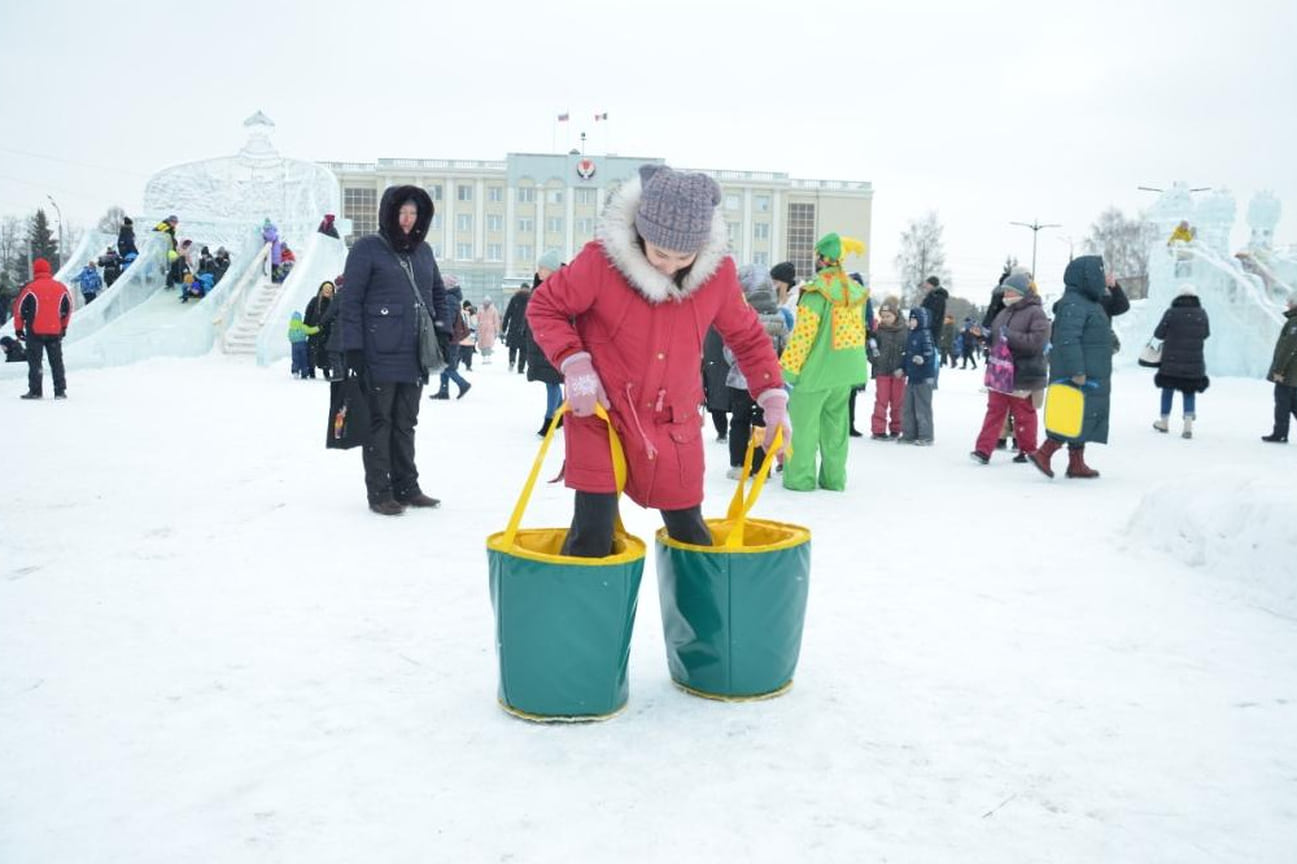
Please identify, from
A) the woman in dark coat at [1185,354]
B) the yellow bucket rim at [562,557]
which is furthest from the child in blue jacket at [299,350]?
the yellow bucket rim at [562,557]

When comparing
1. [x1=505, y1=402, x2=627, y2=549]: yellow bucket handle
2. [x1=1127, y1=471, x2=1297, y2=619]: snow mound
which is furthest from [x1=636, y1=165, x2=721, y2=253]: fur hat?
[x1=1127, y1=471, x2=1297, y2=619]: snow mound

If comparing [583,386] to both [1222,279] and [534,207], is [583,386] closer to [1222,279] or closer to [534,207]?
[1222,279]

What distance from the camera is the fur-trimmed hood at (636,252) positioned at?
9.68ft

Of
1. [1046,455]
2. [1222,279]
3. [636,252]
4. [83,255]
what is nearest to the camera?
[636,252]

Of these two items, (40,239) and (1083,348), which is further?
(40,239)

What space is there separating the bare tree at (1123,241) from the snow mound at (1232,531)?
68.6 meters

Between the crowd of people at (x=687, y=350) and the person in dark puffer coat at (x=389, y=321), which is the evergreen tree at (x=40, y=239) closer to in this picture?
the crowd of people at (x=687, y=350)

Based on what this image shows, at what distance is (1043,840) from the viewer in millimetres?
2307

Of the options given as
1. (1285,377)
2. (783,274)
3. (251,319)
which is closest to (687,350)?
(783,274)

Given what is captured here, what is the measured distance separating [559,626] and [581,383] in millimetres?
692

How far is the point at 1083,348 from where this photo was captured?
26.0 feet

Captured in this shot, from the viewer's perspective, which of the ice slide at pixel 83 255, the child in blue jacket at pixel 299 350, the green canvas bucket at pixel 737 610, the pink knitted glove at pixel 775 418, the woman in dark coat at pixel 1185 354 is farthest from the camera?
the ice slide at pixel 83 255

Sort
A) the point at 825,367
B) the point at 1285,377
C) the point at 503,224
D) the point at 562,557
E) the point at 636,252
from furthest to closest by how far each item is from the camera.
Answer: the point at 503,224, the point at 1285,377, the point at 825,367, the point at 636,252, the point at 562,557

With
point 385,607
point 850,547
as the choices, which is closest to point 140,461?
point 385,607
